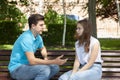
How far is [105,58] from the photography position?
19.8ft

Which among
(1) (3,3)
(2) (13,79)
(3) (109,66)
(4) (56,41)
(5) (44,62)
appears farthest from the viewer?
(4) (56,41)

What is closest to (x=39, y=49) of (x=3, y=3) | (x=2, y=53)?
(x=2, y=53)

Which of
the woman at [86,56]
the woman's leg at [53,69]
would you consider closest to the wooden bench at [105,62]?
the woman's leg at [53,69]

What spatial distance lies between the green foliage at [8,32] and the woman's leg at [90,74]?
1425cm

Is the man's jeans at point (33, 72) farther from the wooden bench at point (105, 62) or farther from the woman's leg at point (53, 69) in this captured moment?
the wooden bench at point (105, 62)

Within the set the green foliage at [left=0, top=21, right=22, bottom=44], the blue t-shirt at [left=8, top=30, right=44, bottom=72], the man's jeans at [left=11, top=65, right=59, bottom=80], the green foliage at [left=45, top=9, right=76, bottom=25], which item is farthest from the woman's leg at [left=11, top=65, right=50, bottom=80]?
the green foliage at [left=45, top=9, right=76, bottom=25]

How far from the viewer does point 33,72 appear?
17.4 ft

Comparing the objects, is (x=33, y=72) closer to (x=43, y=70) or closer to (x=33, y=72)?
(x=33, y=72)

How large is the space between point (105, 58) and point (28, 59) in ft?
4.51

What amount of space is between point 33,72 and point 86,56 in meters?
0.80

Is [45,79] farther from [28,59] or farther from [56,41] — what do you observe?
[56,41]

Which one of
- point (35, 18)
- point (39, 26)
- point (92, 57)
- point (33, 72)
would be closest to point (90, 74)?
point (92, 57)

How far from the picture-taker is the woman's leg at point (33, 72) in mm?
5285

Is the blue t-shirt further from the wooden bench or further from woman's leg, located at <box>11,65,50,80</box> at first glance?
the wooden bench
